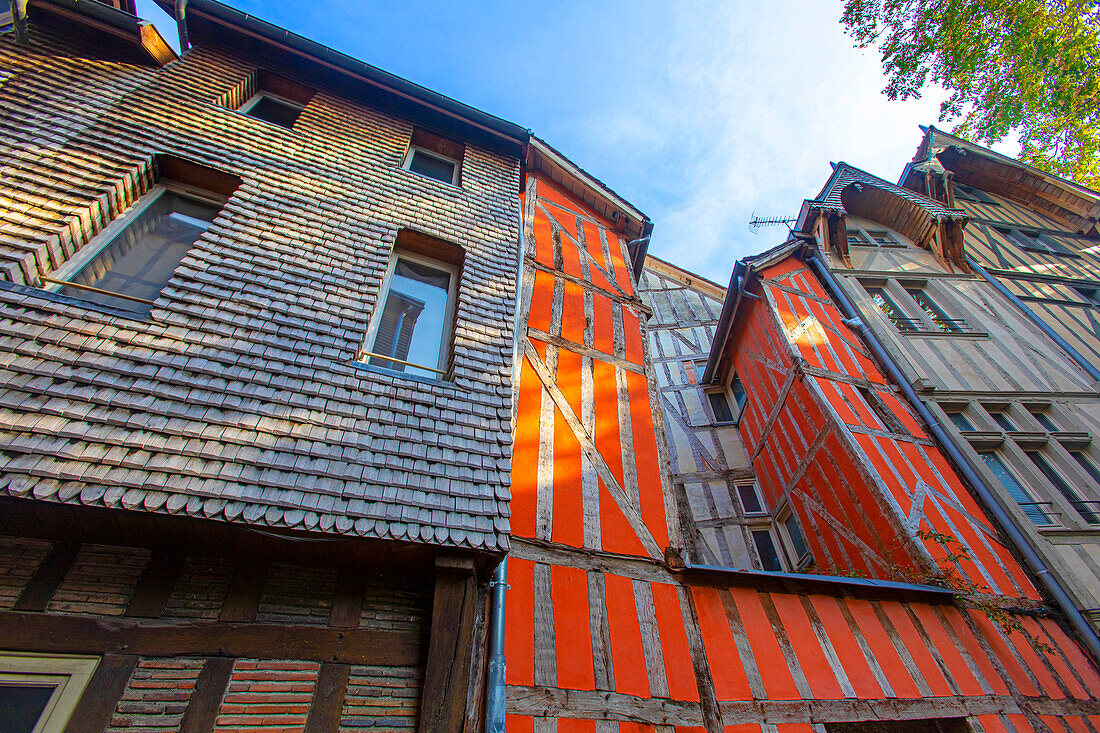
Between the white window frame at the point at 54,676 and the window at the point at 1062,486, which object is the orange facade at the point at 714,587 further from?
the white window frame at the point at 54,676

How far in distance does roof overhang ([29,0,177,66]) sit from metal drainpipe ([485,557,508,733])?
7042 millimetres

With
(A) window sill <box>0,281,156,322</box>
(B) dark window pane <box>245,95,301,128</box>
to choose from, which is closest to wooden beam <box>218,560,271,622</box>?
(A) window sill <box>0,281,156,322</box>

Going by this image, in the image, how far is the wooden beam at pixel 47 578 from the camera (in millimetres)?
2438

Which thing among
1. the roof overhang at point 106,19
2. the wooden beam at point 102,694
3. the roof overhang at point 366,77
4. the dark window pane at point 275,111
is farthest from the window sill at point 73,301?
the roof overhang at point 366,77

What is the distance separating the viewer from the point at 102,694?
2332 millimetres

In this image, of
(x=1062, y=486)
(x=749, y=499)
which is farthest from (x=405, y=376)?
(x=1062, y=486)

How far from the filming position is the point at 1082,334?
9289 millimetres

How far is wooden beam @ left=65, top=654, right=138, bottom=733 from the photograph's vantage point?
2252 millimetres

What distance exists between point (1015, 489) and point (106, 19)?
13.4 m

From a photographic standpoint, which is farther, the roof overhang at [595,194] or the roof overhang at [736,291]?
the roof overhang at [736,291]

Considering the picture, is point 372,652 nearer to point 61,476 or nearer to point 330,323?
point 61,476

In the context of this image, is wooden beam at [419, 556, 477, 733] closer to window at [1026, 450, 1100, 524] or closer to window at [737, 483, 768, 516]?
window at [737, 483, 768, 516]

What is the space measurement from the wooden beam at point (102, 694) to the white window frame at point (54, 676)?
3 centimetres

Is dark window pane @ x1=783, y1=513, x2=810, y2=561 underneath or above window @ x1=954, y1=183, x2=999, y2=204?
underneath
